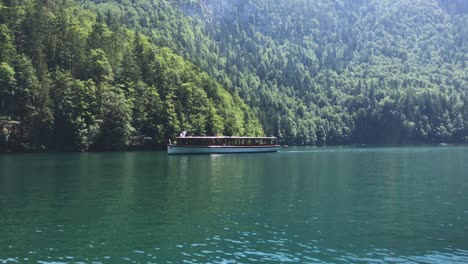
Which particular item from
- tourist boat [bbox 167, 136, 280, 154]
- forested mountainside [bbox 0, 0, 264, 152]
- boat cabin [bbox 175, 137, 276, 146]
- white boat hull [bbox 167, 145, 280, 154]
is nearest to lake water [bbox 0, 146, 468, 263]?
white boat hull [bbox 167, 145, 280, 154]

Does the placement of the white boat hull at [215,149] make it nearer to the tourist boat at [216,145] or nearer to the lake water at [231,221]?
the tourist boat at [216,145]

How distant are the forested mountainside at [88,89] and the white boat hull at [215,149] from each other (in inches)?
736

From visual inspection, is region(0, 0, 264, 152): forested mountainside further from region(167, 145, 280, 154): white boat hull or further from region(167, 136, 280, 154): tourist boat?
region(167, 145, 280, 154): white boat hull

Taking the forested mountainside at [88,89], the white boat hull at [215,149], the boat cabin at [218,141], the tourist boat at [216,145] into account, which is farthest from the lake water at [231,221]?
the boat cabin at [218,141]

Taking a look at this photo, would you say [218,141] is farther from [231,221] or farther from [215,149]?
[231,221]

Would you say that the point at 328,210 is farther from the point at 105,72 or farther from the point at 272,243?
the point at 105,72

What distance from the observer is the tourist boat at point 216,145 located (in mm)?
137250

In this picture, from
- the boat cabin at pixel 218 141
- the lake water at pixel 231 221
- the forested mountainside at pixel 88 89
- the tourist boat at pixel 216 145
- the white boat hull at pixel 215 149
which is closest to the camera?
the lake water at pixel 231 221

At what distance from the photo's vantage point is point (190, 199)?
1750 inches

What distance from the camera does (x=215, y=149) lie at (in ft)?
475

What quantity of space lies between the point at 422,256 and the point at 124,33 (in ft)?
592

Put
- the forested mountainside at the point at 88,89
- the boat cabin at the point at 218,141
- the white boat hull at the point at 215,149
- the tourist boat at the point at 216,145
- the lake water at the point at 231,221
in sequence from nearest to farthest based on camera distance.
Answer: the lake water at the point at 231,221, the forested mountainside at the point at 88,89, the white boat hull at the point at 215,149, the tourist boat at the point at 216,145, the boat cabin at the point at 218,141

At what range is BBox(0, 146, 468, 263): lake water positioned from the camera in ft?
85.0

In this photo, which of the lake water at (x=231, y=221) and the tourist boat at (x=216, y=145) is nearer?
the lake water at (x=231, y=221)
